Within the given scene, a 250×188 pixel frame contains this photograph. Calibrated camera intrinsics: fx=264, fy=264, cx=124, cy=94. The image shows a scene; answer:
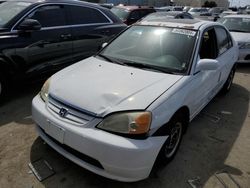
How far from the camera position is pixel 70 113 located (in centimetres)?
259

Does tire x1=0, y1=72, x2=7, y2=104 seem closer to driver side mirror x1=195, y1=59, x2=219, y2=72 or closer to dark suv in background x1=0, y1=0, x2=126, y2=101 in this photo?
dark suv in background x1=0, y1=0, x2=126, y2=101

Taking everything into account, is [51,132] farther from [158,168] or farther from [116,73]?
[158,168]

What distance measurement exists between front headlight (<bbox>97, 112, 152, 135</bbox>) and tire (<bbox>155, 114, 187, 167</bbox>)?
1.11ft

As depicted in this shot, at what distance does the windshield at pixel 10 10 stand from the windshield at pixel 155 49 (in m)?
1.80

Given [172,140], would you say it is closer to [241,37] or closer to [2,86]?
[2,86]

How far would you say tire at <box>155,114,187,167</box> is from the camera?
8.89ft

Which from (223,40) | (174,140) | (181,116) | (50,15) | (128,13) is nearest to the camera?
(181,116)

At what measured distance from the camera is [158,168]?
295 cm

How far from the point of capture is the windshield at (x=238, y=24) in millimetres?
8672

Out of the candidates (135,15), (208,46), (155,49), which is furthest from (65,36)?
(135,15)

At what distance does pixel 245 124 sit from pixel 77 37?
11.4 ft

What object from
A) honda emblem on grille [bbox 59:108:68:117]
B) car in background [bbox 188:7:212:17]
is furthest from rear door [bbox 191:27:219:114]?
car in background [bbox 188:7:212:17]

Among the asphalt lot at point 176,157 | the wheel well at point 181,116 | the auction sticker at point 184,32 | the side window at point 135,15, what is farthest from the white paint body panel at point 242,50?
the wheel well at point 181,116

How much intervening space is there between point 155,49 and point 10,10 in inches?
111
